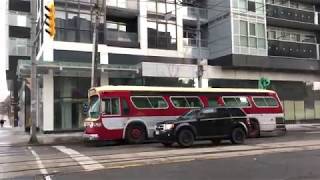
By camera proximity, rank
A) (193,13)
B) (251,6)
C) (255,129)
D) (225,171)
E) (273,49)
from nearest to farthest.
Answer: (225,171) → (255,129) → (251,6) → (193,13) → (273,49)

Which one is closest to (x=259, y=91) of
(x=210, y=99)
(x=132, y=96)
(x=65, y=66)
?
(x=210, y=99)

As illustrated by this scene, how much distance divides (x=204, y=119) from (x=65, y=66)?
15134mm

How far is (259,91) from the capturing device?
2975cm

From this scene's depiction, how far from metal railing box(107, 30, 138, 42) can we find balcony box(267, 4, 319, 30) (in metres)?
12.9

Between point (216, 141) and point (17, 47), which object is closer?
point (216, 141)

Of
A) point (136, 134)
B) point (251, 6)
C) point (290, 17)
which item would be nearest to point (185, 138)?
point (136, 134)

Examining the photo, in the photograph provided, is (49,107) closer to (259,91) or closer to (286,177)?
(259,91)

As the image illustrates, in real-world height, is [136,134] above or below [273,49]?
below

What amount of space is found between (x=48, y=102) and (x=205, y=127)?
17.4 m

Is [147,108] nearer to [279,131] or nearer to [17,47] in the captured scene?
[279,131]

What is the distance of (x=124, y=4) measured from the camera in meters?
→ 40.2

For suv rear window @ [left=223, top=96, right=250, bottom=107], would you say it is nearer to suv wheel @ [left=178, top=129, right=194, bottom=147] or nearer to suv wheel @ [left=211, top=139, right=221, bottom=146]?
suv wheel @ [left=211, top=139, right=221, bottom=146]

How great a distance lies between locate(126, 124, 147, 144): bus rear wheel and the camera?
979 inches

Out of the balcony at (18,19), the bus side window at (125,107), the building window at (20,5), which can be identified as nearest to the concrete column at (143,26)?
the bus side window at (125,107)
